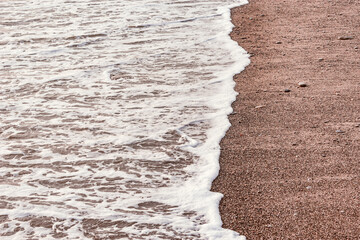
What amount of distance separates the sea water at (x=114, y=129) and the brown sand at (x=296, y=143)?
→ 19cm

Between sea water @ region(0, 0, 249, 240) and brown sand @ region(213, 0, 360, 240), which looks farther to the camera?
sea water @ region(0, 0, 249, 240)

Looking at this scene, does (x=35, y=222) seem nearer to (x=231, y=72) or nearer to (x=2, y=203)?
(x=2, y=203)

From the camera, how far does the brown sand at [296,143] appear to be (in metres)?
3.52

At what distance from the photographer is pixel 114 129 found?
204 inches

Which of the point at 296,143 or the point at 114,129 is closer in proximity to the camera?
the point at 296,143

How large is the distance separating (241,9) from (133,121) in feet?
23.4

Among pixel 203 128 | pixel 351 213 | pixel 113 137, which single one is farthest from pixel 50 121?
pixel 351 213

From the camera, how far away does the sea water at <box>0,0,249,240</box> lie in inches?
143

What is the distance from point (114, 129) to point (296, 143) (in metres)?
1.89

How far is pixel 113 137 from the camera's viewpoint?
498 centimetres

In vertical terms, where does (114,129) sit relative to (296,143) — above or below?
above

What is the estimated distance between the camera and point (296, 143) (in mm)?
4637

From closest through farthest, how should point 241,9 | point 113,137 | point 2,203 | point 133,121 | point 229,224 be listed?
point 229,224 → point 2,203 → point 113,137 → point 133,121 → point 241,9

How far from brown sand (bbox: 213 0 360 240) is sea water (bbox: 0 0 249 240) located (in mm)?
195
